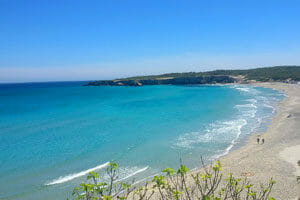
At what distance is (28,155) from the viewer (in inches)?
811

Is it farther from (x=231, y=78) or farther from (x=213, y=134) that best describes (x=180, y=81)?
(x=213, y=134)

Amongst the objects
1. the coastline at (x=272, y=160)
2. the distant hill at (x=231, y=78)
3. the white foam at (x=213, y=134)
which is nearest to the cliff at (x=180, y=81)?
the distant hill at (x=231, y=78)

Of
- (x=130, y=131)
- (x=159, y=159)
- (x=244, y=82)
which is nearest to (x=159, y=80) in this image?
(x=244, y=82)

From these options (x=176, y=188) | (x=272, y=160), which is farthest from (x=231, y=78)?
(x=176, y=188)

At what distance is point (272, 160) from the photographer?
17.4 m

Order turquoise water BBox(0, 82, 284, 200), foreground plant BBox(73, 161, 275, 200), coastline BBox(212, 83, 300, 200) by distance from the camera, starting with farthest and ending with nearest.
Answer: turquoise water BBox(0, 82, 284, 200), coastline BBox(212, 83, 300, 200), foreground plant BBox(73, 161, 275, 200)

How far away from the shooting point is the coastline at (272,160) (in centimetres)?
1330

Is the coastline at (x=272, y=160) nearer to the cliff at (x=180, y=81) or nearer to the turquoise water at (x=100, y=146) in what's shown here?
the turquoise water at (x=100, y=146)

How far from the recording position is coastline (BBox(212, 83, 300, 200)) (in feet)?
43.6

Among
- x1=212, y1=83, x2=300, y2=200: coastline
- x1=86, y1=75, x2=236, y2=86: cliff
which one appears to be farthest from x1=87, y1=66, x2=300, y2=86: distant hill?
x1=212, y1=83, x2=300, y2=200: coastline

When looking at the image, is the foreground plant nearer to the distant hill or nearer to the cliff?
the distant hill

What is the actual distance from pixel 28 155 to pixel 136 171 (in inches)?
428

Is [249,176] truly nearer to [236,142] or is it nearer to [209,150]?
[209,150]

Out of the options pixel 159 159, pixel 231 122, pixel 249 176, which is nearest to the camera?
pixel 249 176
